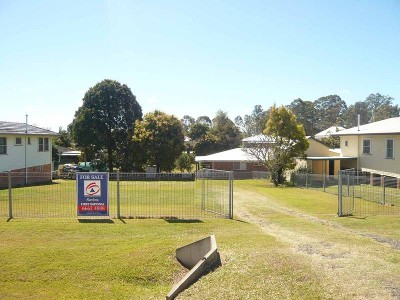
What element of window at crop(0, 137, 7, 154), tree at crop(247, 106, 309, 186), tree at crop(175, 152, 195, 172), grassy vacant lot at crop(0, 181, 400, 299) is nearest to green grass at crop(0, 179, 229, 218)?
grassy vacant lot at crop(0, 181, 400, 299)

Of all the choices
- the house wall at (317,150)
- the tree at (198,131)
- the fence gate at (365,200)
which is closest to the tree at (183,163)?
the house wall at (317,150)

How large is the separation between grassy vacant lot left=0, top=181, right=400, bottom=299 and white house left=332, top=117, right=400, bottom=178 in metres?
18.1

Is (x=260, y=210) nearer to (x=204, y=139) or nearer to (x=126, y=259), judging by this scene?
(x=126, y=259)

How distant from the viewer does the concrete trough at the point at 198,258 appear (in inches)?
348

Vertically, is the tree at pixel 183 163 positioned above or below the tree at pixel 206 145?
below

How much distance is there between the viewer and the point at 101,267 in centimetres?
975

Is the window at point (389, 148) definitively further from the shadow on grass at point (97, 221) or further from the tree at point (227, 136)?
the tree at point (227, 136)

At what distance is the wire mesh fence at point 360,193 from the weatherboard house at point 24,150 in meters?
20.5

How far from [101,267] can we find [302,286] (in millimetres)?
4839

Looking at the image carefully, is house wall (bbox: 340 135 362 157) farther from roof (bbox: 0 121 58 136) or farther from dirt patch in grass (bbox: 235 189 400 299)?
roof (bbox: 0 121 58 136)

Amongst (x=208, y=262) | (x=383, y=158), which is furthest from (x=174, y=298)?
(x=383, y=158)

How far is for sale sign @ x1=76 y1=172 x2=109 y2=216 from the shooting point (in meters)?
15.2

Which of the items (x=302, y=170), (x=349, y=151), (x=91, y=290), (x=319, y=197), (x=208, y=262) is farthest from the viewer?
(x=302, y=170)

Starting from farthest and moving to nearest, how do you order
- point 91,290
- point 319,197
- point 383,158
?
point 383,158 → point 319,197 → point 91,290
